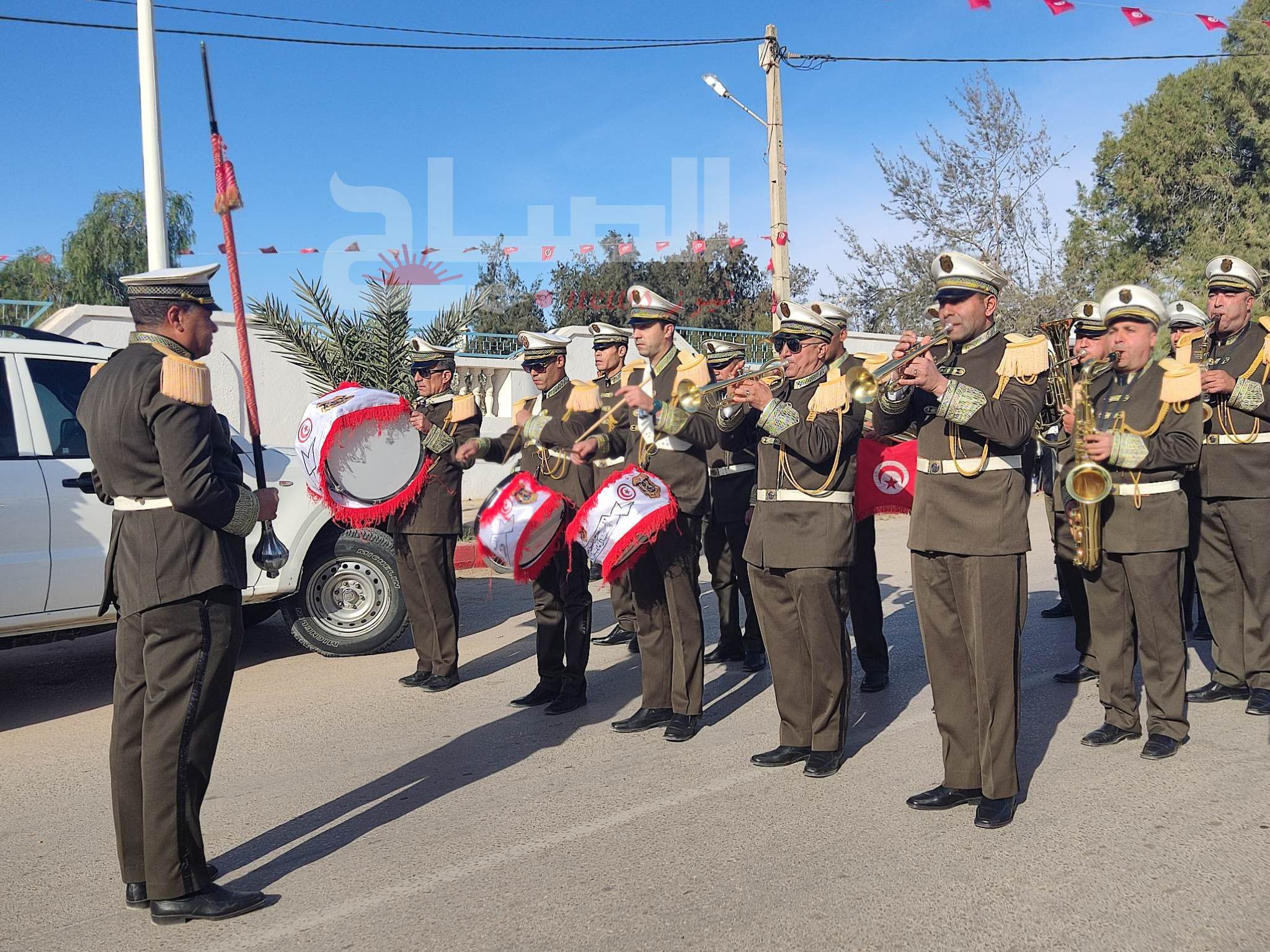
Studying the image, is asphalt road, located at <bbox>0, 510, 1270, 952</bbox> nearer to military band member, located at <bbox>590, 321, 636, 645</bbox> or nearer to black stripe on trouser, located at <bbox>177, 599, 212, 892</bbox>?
black stripe on trouser, located at <bbox>177, 599, 212, 892</bbox>

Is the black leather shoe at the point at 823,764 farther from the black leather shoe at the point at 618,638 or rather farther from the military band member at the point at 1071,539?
the black leather shoe at the point at 618,638

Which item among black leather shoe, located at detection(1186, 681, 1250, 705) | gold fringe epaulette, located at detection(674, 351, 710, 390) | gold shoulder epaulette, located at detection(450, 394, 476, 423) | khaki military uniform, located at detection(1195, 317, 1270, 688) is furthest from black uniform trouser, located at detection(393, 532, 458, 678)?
khaki military uniform, located at detection(1195, 317, 1270, 688)

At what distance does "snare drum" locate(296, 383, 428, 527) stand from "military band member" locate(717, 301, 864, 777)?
79.9 inches

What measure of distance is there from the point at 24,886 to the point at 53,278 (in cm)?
3339

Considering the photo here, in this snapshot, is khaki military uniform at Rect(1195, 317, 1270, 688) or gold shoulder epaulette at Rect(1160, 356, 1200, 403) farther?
khaki military uniform at Rect(1195, 317, 1270, 688)

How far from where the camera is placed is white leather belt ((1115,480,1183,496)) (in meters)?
5.08

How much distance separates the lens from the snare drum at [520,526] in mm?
5789

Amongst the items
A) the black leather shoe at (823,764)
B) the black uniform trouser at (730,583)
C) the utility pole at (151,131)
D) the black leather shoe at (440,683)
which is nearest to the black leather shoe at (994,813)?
the black leather shoe at (823,764)

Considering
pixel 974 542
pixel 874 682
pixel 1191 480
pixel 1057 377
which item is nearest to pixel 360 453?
pixel 874 682

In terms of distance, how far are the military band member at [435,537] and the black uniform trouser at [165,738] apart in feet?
9.44

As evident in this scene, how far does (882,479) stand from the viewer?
6.70 m

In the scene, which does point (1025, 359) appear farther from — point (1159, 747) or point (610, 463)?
point (610, 463)

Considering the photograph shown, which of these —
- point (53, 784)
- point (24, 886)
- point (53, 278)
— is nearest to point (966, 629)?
point (24, 886)

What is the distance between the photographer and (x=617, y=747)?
17.4 ft
